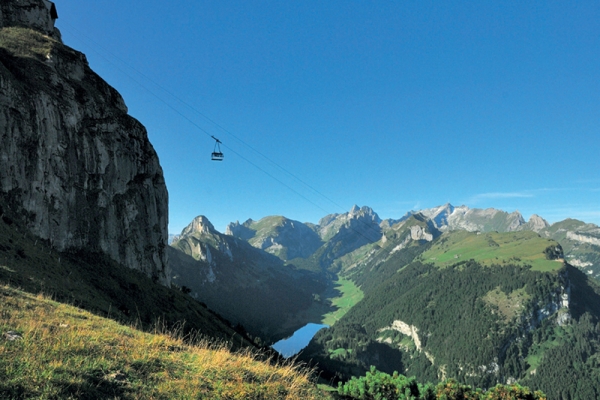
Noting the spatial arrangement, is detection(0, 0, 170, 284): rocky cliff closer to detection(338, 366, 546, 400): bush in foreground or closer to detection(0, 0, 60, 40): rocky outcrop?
detection(0, 0, 60, 40): rocky outcrop

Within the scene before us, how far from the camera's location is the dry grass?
7.73 metres

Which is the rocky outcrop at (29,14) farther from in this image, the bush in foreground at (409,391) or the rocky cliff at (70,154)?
the bush in foreground at (409,391)

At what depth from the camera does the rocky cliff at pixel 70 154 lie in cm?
4969

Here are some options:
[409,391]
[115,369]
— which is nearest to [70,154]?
[115,369]

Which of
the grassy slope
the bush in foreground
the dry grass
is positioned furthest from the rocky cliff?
the bush in foreground

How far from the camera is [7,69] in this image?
52156 mm

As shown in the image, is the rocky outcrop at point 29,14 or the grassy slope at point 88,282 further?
the rocky outcrop at point 29,14

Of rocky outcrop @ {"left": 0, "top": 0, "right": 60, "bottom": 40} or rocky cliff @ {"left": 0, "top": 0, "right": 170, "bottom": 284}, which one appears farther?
rocky outcrop @ {"left": 0, "top": 0, "right": 60, "bottom": 40}

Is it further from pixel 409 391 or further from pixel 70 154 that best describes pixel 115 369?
pixel 70 154

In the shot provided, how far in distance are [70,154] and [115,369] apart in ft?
211

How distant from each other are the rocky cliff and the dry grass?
4974 cm

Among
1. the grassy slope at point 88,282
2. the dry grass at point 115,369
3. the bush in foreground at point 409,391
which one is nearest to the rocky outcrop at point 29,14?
the grassy slope at point 88,282

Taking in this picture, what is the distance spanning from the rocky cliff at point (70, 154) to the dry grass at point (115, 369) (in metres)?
49.7

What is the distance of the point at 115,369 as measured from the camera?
9539mm
